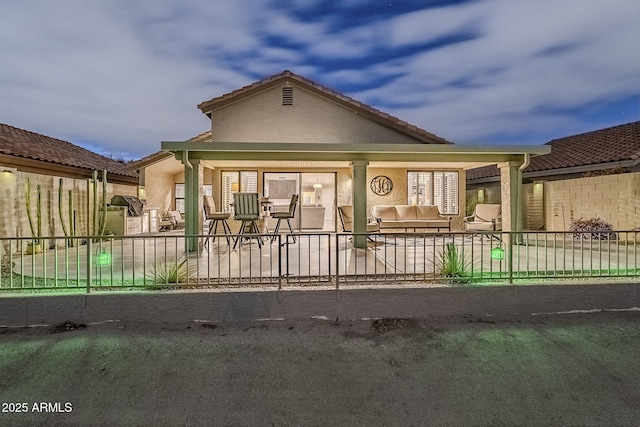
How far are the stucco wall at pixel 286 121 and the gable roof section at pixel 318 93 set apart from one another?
166 mm

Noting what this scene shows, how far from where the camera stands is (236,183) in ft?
35.1

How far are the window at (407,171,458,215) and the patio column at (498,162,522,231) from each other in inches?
143

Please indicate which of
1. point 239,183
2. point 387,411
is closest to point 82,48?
point 239,183

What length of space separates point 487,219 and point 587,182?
9.81 ft

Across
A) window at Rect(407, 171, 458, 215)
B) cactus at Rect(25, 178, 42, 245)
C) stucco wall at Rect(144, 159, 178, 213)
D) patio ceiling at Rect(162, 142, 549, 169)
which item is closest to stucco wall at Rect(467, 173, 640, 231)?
window at Rect(407, 171, 458, 215)

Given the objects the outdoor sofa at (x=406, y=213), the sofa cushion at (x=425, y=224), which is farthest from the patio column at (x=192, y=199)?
the sofa cushion at (x=425, y=224)

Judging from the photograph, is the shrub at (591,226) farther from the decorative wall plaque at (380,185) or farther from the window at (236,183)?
the window at (236,183)

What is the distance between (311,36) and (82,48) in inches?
706

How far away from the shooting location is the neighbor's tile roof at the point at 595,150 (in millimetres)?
9273

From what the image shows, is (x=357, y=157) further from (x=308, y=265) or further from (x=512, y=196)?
(x=512, y=196)

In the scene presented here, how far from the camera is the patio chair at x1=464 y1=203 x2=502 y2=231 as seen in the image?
8816 millimetres

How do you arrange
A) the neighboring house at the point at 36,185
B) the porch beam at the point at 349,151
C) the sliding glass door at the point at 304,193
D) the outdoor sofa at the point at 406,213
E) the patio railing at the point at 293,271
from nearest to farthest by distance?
the patio railing at the point at 293,271 < the porch beam at the point at 349,151 < the neighboring house at the point at 36,185 < the outdoor sofa at the point at 406,213 < the sliding glass door at the point at 304,193

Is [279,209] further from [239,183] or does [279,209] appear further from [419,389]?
[419,389]

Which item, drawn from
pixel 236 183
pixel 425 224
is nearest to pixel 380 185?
pixel 425 224
